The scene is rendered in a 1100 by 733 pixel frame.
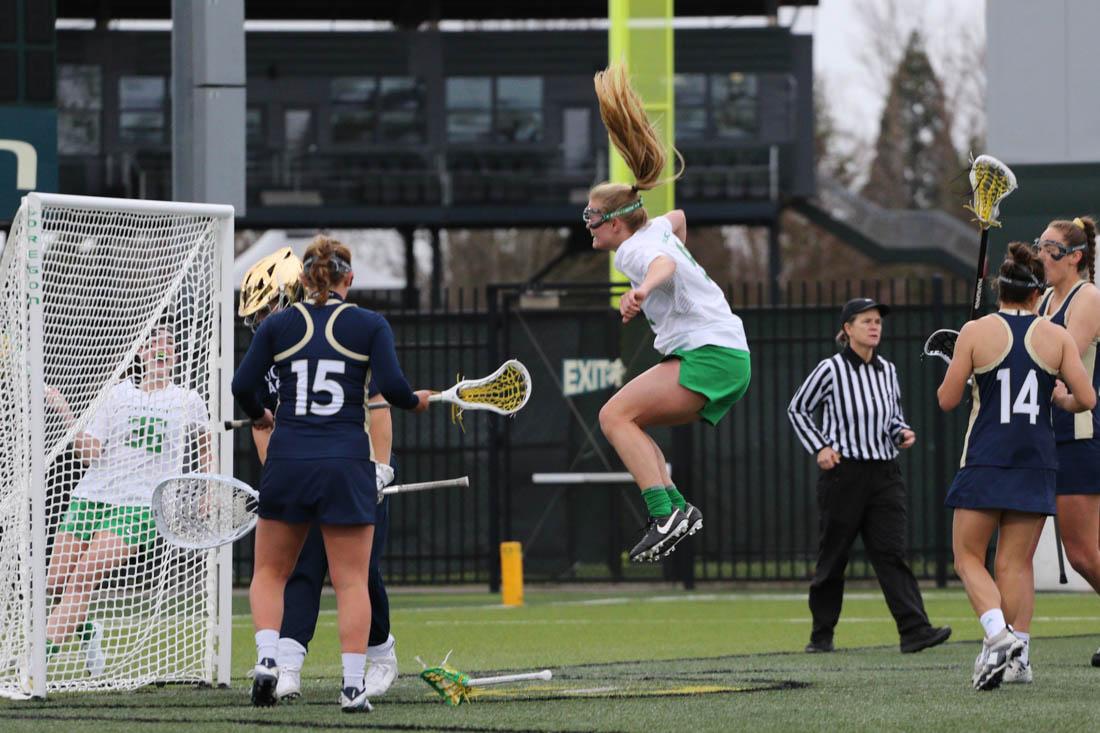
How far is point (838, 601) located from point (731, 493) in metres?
6.51

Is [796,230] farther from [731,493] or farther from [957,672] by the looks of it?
[957,672]

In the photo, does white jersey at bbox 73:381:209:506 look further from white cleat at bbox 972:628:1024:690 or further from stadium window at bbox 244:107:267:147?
stadium window at bbox 244:107:267:147

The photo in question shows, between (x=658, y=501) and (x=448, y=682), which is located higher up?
(x=658, y=501)

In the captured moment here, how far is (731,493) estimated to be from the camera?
60.1 feet

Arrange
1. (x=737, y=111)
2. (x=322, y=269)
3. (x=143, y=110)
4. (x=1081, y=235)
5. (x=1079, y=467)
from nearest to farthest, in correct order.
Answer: (x=322, y=269)
(x=1079, y=467)
(x=1081, y=235)
(x=143, y=110)
(x=737, y=111)

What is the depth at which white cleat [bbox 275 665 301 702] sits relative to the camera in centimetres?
852

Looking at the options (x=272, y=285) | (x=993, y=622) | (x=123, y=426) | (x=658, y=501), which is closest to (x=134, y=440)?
(x=123, y=426)

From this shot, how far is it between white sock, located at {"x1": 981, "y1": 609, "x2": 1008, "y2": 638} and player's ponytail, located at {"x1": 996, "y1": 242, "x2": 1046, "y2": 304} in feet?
4.82

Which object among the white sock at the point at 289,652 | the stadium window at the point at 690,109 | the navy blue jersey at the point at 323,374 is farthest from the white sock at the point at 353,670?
the stadium window at the point at 690,109

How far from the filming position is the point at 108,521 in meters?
9.71

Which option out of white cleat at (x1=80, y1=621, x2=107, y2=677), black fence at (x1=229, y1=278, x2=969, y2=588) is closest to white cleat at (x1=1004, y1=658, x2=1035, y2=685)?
white cleat at (x1=80, y1=621, x2=107, y2=677)

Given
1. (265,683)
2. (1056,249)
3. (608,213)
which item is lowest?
(265,683)

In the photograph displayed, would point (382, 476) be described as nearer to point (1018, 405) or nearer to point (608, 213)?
point (608, 213)

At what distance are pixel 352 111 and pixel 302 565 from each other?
95.3 ft
